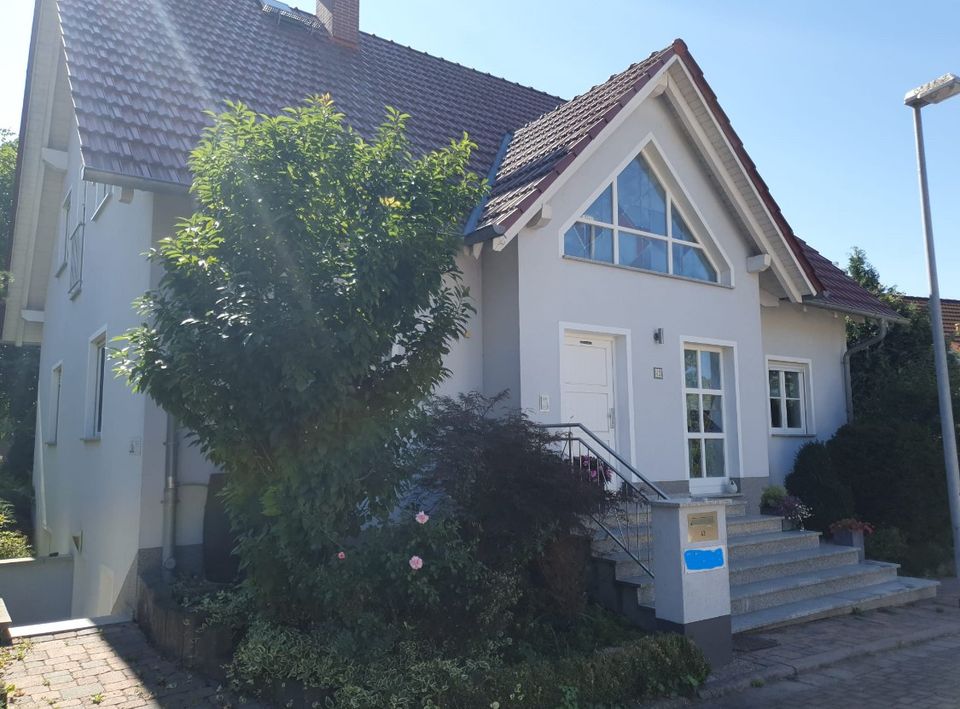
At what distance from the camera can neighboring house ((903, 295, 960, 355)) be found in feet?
61.7

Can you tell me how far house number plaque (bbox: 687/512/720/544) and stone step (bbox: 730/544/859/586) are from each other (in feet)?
6.11

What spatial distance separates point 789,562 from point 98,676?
6.96m

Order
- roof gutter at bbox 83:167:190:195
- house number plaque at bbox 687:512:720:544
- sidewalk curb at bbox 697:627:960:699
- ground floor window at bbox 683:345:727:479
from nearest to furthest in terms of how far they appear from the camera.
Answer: sidewalk curb at bbox 697:627:960:699, house number plaque at bbox 687:512:720:544, roof gutter at bbox 83:167:190:195, ground floor window at bbox 683:345:727:479

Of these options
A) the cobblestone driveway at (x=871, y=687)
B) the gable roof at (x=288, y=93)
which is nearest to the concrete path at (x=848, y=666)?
the cobblestone driveway at (x=871, y=687)

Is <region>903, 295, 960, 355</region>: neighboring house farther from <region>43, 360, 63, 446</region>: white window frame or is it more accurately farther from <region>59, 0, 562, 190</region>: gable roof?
<region>43, 360, 63, 446</region>: white window frame

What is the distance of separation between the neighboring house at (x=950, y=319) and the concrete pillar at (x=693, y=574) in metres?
14.1

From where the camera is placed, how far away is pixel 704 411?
36.6 feet

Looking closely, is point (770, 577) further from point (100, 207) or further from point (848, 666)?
point (100, 207)

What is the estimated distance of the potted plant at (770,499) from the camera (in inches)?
439

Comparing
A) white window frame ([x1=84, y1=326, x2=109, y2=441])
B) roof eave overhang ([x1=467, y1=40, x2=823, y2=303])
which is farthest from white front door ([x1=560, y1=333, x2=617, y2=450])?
white window frame ([x1=84, y1=326, x2=109, y2=441])

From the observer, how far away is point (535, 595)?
6363 millimetres

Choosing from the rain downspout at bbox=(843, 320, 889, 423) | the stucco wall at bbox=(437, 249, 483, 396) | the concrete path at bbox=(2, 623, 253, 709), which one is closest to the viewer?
the concrete path at bbox=(2, 623, 253, 709)

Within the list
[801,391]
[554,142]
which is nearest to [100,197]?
[554,142]

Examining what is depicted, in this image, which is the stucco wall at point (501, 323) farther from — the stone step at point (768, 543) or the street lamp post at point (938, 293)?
the street lamp post at point (938, 293)
